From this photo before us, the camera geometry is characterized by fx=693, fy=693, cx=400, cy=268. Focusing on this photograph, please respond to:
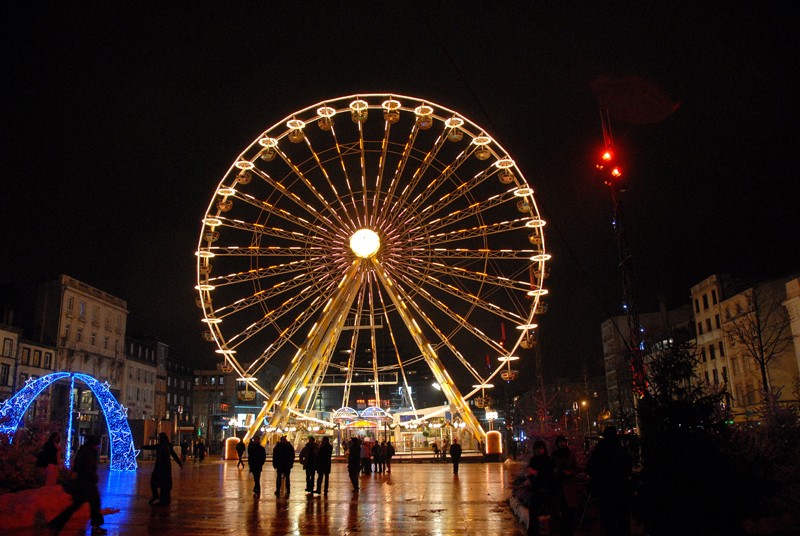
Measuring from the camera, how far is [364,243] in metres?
35.1

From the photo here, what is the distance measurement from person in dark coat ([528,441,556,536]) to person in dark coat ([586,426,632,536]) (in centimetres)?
99

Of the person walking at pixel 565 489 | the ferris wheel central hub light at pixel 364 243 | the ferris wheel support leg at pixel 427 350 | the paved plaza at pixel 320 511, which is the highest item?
the ferris wheel central hub light at pixel 364 243

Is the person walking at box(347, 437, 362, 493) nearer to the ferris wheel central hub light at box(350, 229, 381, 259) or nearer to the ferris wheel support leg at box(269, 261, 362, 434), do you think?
the ferris wheel central hub light at box(350, 229, 381, 259)

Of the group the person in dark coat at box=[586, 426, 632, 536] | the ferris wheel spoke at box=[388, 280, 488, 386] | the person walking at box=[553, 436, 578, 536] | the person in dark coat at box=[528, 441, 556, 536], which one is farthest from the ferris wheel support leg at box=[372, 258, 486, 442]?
the person in dark coat at box=[586, 426, 632, 536]

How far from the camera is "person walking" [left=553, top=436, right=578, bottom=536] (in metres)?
11.4

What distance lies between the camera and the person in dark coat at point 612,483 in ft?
33.1

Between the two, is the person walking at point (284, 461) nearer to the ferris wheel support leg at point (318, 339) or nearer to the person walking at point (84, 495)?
the person walking at point (84, 495)

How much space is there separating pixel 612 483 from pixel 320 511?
7.61 metres

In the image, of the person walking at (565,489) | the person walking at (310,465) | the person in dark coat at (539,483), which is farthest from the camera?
the person walking at (310,465)

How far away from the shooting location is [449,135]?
35.5 meters

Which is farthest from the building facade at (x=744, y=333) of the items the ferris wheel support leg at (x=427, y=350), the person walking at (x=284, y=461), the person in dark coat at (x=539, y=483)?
the person in dark coat at (x=539, y=483)

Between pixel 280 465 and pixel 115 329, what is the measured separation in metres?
65.6

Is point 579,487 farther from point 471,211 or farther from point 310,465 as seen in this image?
point 471,211

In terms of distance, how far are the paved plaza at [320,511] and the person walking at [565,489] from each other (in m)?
0.93
